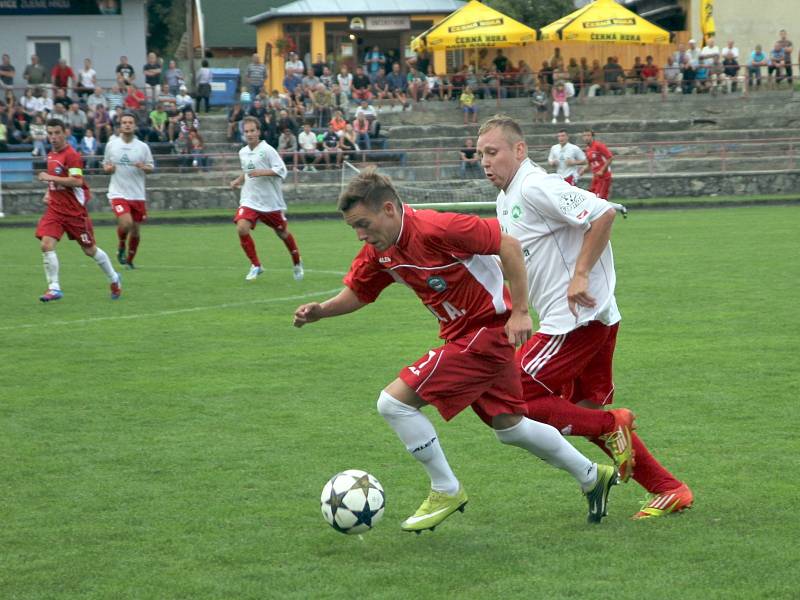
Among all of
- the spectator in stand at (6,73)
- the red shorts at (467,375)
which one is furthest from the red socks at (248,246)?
the spectator in stand at (6,73)

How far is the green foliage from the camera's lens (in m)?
51.4

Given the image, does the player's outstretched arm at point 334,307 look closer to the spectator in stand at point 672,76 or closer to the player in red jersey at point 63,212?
the player in red jersey at point 63,212

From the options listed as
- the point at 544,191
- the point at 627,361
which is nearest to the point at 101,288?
the point at 627,361

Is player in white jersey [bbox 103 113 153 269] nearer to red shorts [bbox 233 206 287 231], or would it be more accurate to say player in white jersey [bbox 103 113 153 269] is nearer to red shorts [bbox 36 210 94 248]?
red shorts [bbox 233 206 287 231]

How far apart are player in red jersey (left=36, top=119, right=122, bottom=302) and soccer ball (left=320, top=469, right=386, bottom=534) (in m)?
9.32

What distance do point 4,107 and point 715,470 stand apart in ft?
95.3

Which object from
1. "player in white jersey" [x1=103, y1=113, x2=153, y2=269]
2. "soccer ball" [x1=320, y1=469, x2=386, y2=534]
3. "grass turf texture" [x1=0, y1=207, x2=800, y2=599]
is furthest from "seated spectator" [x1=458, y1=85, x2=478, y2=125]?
"soccer ball" [x1=320, y1=469, x2=386, y2=534]

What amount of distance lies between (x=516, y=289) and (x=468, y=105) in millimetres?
32222

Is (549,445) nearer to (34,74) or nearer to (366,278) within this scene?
(366,278)

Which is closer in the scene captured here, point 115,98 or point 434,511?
point 434,511

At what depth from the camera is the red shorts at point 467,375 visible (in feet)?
16.8

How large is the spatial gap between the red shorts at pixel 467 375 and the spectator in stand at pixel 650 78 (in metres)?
35.0

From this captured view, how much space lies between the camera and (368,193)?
499cm

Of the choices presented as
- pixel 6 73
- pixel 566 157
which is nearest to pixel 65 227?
pixel 566 157
